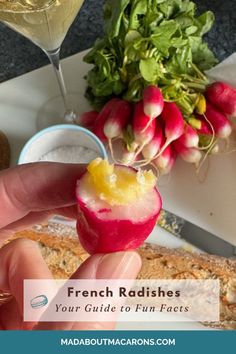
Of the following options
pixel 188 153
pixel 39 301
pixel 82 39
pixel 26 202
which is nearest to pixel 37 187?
pixel 26 202

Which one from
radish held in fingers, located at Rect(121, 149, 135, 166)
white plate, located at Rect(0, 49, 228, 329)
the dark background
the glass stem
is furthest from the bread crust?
the dark background

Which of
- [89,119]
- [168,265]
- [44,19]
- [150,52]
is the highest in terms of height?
[44,19]

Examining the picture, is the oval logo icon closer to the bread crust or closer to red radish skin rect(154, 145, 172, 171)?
the bread crust

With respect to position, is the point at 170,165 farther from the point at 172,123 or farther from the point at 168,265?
the point at 168,265

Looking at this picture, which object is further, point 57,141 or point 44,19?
point 57,141

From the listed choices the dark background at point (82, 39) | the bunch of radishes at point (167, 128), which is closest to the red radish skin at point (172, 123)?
the bunch of radishes at point (167, 128)

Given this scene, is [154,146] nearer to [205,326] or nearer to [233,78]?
[233,78]
